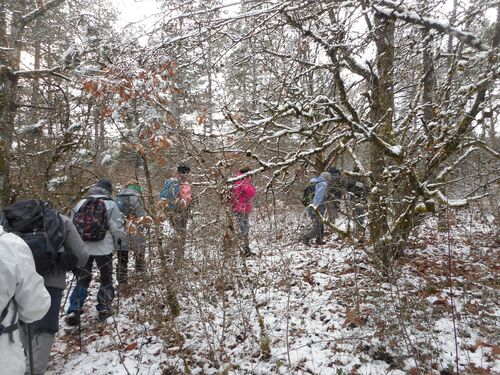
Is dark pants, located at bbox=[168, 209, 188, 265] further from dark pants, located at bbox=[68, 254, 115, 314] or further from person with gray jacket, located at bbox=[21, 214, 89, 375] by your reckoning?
dark pants, located at bbox=[68, 254, 115, 314]

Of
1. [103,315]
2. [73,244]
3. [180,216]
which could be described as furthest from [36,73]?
[103,315]

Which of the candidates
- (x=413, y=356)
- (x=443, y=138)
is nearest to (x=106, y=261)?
(x=413, y=356)

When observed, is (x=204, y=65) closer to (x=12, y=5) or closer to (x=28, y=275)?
(x=28, y=275)

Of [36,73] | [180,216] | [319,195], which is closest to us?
[180,216]

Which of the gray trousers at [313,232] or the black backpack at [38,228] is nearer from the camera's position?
the black backpack at [38,228]

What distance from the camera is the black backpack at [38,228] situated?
3260 mm

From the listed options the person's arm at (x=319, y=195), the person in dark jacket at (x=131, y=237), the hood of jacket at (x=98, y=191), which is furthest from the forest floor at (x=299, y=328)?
the person's arm at (x=319, y=195)

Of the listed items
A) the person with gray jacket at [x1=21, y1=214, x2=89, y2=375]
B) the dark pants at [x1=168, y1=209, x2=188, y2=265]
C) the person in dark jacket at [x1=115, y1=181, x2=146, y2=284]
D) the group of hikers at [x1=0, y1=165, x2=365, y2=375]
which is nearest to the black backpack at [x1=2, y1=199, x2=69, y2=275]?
the group of hikers at [x1=0, y1=165, x2=365, y2=375]

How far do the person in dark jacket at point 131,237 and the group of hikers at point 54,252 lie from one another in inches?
0.6

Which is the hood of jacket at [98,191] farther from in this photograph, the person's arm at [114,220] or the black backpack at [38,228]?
the black backpack at [38,228]

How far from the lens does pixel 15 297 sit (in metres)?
2.41

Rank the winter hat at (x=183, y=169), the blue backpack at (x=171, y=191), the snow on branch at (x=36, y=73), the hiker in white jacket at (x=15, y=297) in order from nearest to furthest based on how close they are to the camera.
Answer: the hiker in white jacket at (x=15, y=297) → the blue backpack at (x=171, y=191) → the winter hat at (x=183, y=169) → the snow on branch at (x=36, y=73)

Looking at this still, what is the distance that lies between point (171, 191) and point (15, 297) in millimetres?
2143

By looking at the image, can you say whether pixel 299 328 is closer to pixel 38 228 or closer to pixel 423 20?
pixel 38 228
